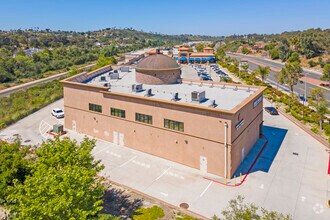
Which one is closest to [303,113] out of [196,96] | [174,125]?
[196,96]

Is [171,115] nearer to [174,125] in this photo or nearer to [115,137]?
[174,125]

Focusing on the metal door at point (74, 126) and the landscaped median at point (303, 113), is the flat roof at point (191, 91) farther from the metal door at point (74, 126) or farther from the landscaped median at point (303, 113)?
the landscaped median at point (303, 113)

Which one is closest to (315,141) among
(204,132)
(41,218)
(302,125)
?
(302,125)

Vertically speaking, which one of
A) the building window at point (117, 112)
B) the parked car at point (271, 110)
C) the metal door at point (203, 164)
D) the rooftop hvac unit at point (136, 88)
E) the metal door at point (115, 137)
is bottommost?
the metal door at point (203, 164)

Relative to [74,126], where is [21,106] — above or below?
above

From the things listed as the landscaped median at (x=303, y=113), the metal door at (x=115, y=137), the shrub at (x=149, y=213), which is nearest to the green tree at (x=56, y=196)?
the shrub at (x=149, y=213)

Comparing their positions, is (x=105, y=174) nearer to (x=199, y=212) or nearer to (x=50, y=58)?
(x=199, y=212)
